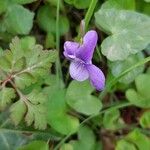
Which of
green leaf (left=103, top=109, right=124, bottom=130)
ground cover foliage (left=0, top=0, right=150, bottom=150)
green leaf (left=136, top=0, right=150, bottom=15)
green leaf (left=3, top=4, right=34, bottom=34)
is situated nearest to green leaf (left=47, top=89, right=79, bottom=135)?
ground cover foliage (left=0, top=0, right=150, bottom=150)

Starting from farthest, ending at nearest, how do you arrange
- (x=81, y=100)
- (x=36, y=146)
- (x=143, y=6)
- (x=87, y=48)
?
(x=143, y=6) < (x=81, y=100) < (x=36, y=146) < (x=87, y=48)

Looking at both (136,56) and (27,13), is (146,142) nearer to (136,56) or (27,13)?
(136,56)

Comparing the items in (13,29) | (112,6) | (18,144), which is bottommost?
(18,144)

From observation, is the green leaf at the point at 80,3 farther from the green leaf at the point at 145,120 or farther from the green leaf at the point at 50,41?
the green leaf at the point at 145,120

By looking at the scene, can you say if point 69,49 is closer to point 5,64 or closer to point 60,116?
point 5,64

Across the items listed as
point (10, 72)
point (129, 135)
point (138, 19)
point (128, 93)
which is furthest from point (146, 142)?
point (10, 72)

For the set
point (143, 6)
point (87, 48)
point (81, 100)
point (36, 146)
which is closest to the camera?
point (87, 48)

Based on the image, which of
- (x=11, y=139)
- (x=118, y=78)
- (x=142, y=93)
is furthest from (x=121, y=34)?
(x=11, y=139)
